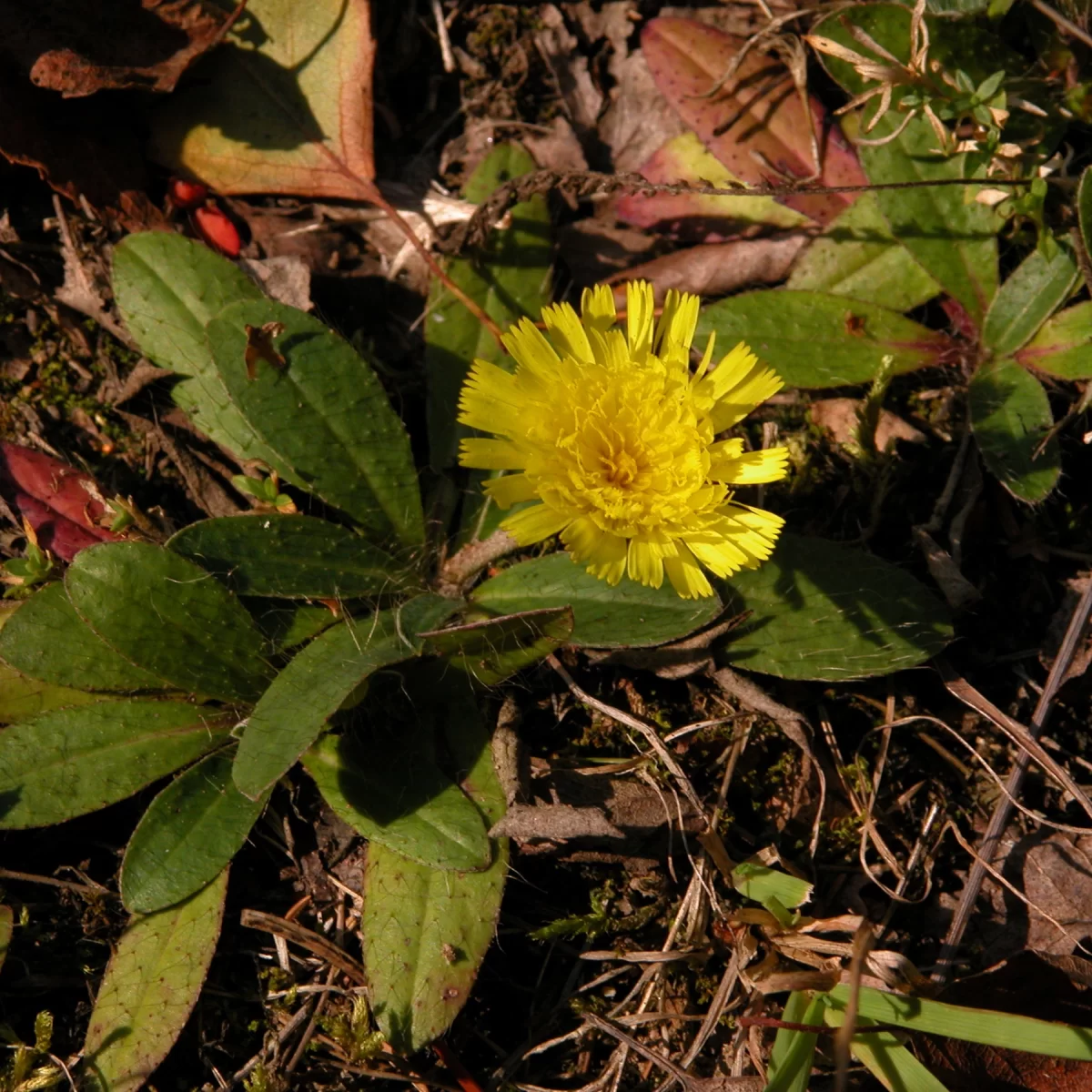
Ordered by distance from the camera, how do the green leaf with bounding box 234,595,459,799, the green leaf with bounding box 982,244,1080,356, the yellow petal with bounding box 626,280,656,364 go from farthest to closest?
the green leaf with bounding box 982,244,1080,356, the yellow petal with bounding box 626,280,656,364, the green leaf with bounding box 234,595,459,799

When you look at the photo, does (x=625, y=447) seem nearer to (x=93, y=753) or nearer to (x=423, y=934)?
(x=423, y=934)

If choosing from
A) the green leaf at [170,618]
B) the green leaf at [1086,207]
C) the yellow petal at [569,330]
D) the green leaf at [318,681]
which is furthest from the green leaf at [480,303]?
the green leaf at [1086,207]

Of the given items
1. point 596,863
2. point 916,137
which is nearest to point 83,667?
point 596,863

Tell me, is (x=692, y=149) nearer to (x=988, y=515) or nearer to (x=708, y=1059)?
(x=988, y=515)

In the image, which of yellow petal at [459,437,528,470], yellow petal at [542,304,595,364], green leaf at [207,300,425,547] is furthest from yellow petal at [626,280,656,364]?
green leaf at [207,300,425,547]

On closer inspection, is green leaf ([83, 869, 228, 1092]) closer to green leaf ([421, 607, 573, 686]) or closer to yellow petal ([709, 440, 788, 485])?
green leaf ([421, 607, 573, 686])
